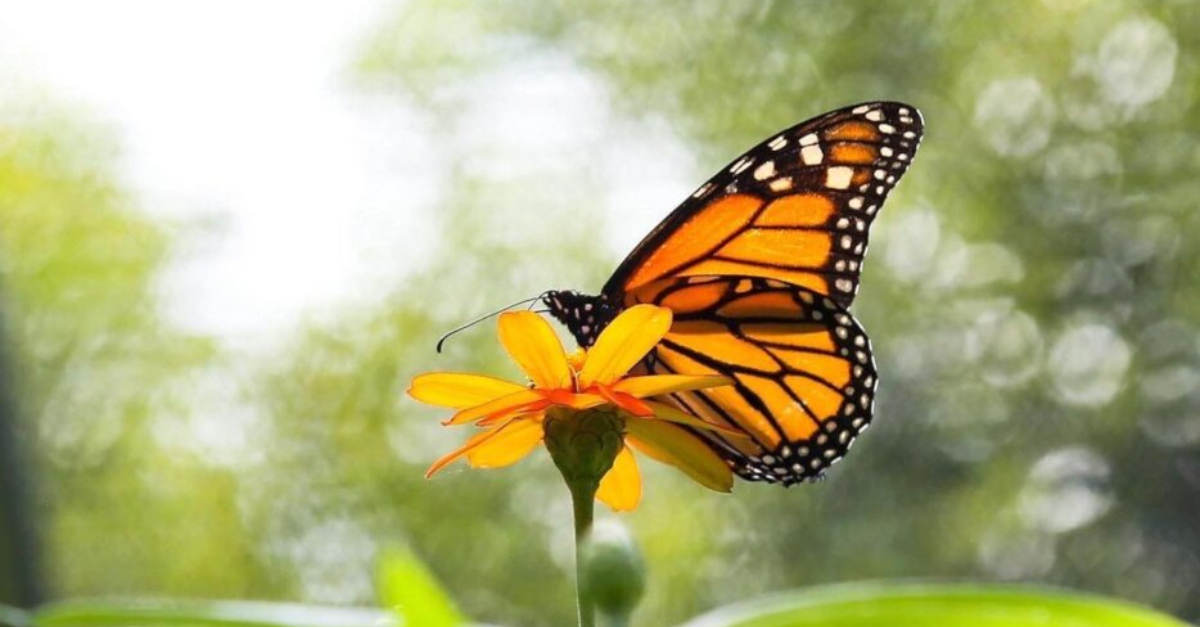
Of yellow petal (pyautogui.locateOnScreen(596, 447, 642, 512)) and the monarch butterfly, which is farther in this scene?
the monarch butterfly

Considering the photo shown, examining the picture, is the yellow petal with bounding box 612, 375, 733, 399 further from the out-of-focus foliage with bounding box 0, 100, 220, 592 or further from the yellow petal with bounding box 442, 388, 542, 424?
the out-of-focus foliage with bounding box 0, 100, 220, 592

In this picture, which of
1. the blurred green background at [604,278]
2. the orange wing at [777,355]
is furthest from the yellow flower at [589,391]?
the blurred green background at [604,278]

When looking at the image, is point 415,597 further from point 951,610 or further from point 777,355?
point 777,355

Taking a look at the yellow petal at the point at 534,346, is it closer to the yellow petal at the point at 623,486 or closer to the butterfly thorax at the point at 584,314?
the yellow petal at the point at 623,486

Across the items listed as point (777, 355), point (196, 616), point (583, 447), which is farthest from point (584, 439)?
point (777, 355)

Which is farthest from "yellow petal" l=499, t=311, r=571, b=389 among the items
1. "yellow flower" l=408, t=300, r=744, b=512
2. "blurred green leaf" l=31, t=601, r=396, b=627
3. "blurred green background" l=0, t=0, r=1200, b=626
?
"blurred green background" l=0, t=0, r=1200, b=626

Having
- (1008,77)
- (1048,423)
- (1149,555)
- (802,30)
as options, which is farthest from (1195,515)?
(802,30)

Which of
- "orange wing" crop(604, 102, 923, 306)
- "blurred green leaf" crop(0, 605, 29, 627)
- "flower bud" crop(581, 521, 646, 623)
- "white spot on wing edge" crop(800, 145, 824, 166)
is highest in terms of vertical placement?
"white spot on wing edge" crop(800, 145, 824, 166)
